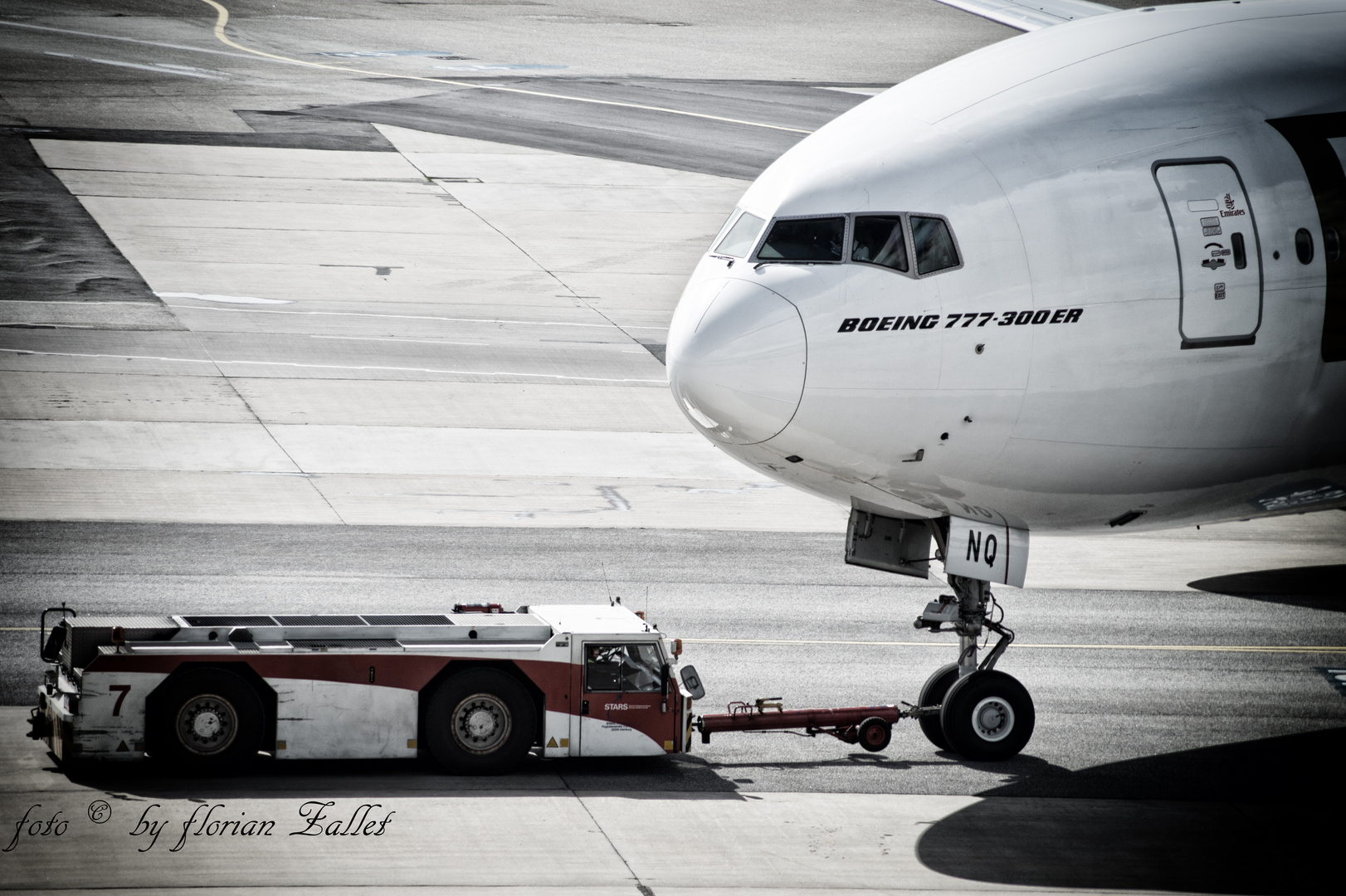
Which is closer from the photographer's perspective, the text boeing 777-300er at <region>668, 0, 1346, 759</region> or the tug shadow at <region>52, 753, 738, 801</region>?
the text boeing 777-300er at <region>668, 0, 1346, 759</region>

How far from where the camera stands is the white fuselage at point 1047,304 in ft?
50.7

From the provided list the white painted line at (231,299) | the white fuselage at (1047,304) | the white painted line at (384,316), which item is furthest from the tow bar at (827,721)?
the white painted line at (231,299)

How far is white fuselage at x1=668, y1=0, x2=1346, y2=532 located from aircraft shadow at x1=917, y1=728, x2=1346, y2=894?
324cm

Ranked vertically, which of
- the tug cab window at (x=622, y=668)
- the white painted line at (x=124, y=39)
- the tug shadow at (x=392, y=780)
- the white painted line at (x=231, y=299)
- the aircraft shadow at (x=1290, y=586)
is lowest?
the tug shadow at (x=392, y=780)

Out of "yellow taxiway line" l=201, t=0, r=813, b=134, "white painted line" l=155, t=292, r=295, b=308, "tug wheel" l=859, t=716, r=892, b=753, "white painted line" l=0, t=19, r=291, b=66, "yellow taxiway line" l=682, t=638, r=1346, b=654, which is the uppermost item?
"white painted line" l=0, t=19, r=291, b=66

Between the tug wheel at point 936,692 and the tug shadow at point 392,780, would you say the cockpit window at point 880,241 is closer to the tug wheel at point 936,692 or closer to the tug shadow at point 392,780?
the tug wheel at point 936,692

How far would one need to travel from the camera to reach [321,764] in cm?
1816

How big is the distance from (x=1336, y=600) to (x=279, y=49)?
5709 centimetres

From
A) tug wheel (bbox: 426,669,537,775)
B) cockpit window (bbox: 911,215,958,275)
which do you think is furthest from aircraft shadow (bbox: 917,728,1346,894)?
cockpit window (bbox: 911,215,958,275)

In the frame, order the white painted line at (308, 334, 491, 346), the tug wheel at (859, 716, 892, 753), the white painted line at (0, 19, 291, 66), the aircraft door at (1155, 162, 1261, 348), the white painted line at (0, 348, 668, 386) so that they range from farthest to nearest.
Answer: the white painted line at (0, 19, 291, 66) < the white painted line at (308, 334, 491, 346) < the white painted line at (0, 348, 668, 386) < the tug wheel at (859, 716, 892, 753) < the aircraft door at (1155, 162, 1261, 348)

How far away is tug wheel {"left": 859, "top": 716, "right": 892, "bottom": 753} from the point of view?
18.9 m

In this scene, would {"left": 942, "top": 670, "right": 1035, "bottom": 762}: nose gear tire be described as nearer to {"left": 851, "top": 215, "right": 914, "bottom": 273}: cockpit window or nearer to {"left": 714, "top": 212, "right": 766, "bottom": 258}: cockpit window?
{"left": 851, "top": 215, "right": 914, "bottom": 273}: cockpit window

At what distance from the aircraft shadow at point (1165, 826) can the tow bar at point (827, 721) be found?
59.4 inches

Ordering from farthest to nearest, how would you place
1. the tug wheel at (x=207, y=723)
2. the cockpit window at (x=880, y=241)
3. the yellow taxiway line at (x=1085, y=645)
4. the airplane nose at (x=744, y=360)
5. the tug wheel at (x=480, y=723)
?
the yellow taxiway line at (x=1085, y=645), the tug wheel at (x=480, y=723), the tug wheel at (x=207, y=723), the cockpit window at (x=880, y=241), the airplane nose at (x=744, y=360)
